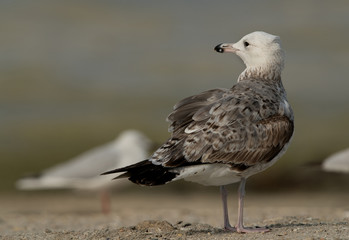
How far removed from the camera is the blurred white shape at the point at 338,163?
1562 centimetres

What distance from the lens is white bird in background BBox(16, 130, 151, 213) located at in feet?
56.8

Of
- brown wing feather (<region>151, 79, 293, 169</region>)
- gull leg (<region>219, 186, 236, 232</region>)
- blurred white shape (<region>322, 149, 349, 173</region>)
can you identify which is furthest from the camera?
blurred white shape (<region>322, 149, 349, 173</region>)

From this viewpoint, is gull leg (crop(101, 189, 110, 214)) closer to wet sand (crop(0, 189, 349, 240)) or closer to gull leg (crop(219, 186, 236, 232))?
wet sand (crop(0, 189, 349, 240))

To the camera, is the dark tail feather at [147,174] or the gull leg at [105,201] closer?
the dark tail feather at [147,174]

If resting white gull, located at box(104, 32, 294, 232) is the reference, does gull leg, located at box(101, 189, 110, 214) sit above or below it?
above

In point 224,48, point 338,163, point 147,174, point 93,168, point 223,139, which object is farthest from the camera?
point 93,168

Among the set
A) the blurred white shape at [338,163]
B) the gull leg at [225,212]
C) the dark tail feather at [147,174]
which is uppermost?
the blurred white shape at [338,163]

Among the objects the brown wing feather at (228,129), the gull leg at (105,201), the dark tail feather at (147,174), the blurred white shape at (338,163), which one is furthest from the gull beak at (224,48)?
the gull leg at (105,201)

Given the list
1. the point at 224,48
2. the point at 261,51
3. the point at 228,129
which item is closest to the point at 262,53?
the point at 261,51

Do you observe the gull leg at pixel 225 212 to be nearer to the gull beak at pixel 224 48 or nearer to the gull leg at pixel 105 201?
the gull beak at pixel 224 48

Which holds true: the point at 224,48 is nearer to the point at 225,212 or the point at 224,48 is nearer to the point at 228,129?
the point at 228,129

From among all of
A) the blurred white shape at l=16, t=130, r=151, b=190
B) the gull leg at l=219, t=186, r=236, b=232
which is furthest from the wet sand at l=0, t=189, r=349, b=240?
the blurred white shape at l=16, t=130, r=151, b=190

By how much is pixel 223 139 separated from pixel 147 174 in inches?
39.3

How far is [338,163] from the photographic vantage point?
51.6ft
